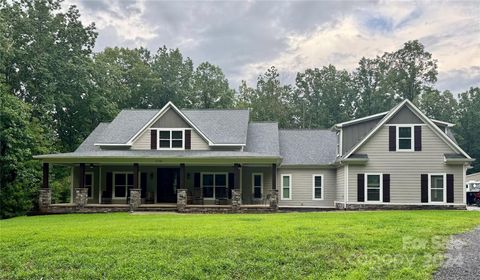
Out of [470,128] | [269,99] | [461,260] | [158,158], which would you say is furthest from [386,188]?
[470,128]

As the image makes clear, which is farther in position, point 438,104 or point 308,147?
point 438,104

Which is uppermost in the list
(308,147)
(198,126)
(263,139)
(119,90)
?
(119,90)

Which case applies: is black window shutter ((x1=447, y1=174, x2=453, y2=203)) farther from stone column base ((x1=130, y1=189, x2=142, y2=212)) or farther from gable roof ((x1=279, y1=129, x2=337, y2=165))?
stone column base ((x1=130, y1=189, x2=142, y2=212))

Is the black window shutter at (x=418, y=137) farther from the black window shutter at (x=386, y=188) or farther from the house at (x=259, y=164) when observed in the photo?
the black window shutter at (x=386, y=188)

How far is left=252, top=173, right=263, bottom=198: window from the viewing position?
2644 cm

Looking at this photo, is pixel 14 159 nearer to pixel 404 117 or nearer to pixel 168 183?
pixel 168 183

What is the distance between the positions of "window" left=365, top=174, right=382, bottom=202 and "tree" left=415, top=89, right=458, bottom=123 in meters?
27.2

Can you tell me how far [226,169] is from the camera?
26.4m

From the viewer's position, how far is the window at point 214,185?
86.1 feet

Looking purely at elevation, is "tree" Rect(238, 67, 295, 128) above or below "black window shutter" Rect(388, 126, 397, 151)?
above

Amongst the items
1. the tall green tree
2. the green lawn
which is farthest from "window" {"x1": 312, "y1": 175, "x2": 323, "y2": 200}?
the tall green tree

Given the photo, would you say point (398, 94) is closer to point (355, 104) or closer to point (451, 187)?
point (355, 104)

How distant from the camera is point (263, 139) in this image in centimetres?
2838

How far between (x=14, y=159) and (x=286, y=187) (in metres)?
14.2
